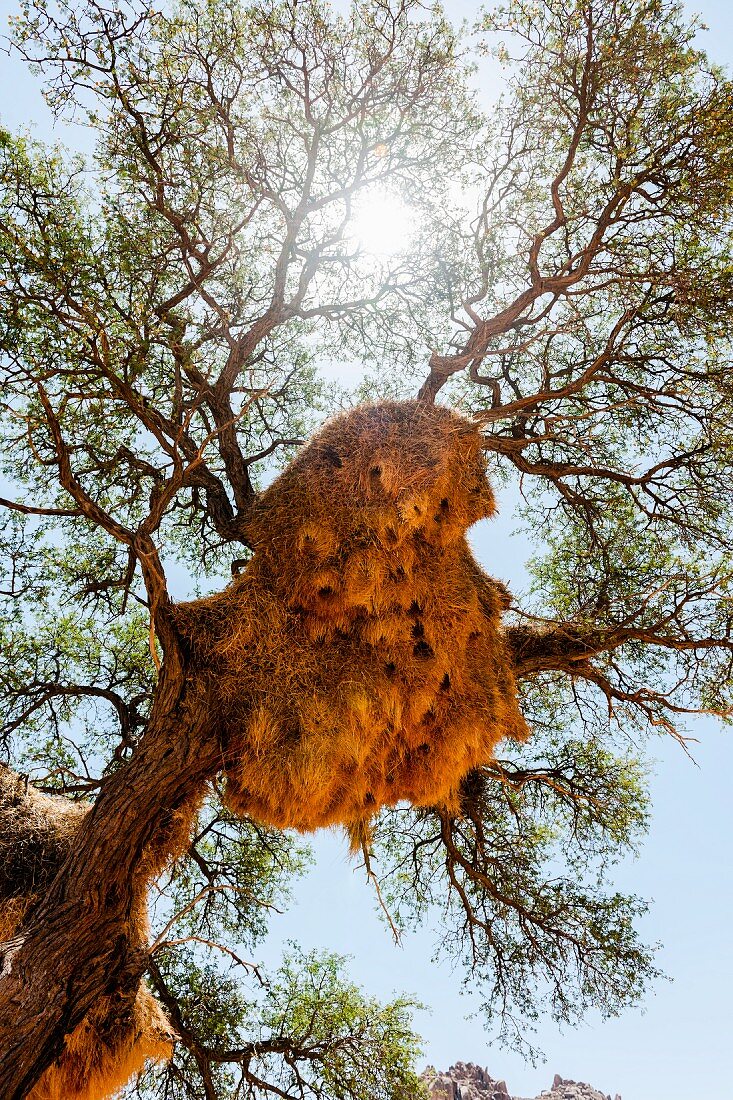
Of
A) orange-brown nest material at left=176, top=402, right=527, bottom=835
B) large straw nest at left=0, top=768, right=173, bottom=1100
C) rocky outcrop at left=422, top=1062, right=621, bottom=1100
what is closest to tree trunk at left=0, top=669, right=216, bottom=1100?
large straw nest at left=0, top=768, right=173, bottom=1100

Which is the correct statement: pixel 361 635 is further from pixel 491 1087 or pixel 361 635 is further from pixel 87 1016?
pixel 491 1087

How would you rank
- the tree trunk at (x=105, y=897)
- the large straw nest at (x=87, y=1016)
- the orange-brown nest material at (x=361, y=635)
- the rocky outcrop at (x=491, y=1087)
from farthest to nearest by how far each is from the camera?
the rocky outcrop at (x=491, y=1087), the orange-brown nest material at (x=361, y=635), the large straw nest at (x=87, y=1016), the tree trunk at (x=105, y=897)

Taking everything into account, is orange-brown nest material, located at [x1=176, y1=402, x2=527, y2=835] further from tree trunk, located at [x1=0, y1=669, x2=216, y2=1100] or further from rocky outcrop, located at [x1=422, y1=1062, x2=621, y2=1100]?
rocky outcrop, located at [x1=422, y1=1062, x2=621, y2=1100]

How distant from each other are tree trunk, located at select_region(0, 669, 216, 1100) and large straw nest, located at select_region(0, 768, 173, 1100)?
0.18 m

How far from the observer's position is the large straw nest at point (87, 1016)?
13.9 ft

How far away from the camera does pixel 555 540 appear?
27.5 feet

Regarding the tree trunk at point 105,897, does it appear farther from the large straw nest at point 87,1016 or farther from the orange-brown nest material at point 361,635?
the orange-brown nest material at point 361,635

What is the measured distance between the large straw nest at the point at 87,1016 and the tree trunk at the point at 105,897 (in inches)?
7.2

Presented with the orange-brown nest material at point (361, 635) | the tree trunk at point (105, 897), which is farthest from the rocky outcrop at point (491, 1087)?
the tree trunk at point (105, 897)

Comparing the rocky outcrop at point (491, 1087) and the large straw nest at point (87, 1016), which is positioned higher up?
the rocky outcrop at point (491, 1087)

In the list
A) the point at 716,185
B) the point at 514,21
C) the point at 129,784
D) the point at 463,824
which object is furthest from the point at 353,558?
the point at 514,21

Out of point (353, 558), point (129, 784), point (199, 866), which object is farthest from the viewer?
point (199, 866)

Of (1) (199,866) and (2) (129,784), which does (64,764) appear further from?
(2) (129,784)

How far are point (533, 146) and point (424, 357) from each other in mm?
2615
